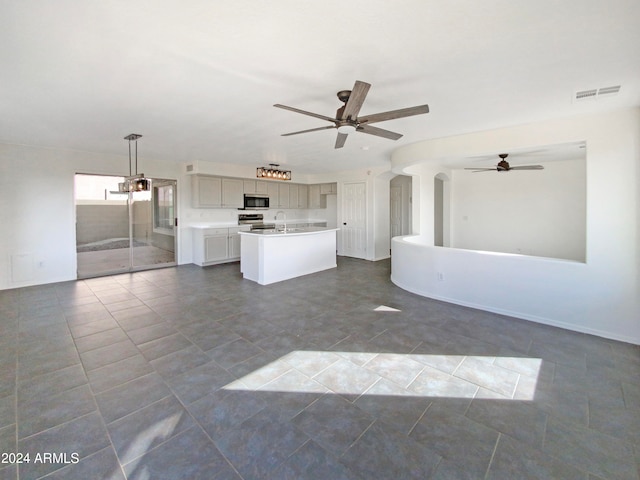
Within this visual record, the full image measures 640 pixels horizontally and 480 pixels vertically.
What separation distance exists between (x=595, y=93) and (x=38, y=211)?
8090 mm

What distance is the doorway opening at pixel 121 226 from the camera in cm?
582

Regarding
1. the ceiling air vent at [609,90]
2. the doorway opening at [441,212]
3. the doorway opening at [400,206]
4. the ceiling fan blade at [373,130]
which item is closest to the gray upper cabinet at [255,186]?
the doorway opening at [400,206]

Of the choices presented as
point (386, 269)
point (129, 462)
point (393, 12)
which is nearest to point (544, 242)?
point (386, 269)

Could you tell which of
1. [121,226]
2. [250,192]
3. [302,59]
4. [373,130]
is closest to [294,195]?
[250,192]

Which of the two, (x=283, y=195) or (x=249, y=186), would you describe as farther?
(x=283, y=195)

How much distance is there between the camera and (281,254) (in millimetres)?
5523

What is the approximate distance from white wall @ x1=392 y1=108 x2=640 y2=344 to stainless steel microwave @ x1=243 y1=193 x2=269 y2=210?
17.6ft

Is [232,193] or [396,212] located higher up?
[232,193]

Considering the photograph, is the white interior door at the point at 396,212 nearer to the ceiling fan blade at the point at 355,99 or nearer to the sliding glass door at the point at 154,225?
the sliding glass door at the point at 154,225

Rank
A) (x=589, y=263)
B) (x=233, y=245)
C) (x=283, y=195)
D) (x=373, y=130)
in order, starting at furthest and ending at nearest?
1. (x=283, y=195)
2. (x=233, y=245)
3. (x=589, y=263)
4. (x=373, y=130)

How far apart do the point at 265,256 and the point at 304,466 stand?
3.90 metres

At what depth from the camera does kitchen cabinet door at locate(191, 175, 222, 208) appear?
270 inches

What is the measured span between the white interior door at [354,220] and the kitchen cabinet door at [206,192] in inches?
132

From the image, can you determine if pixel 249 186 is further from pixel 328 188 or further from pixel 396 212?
pixel 396 212
